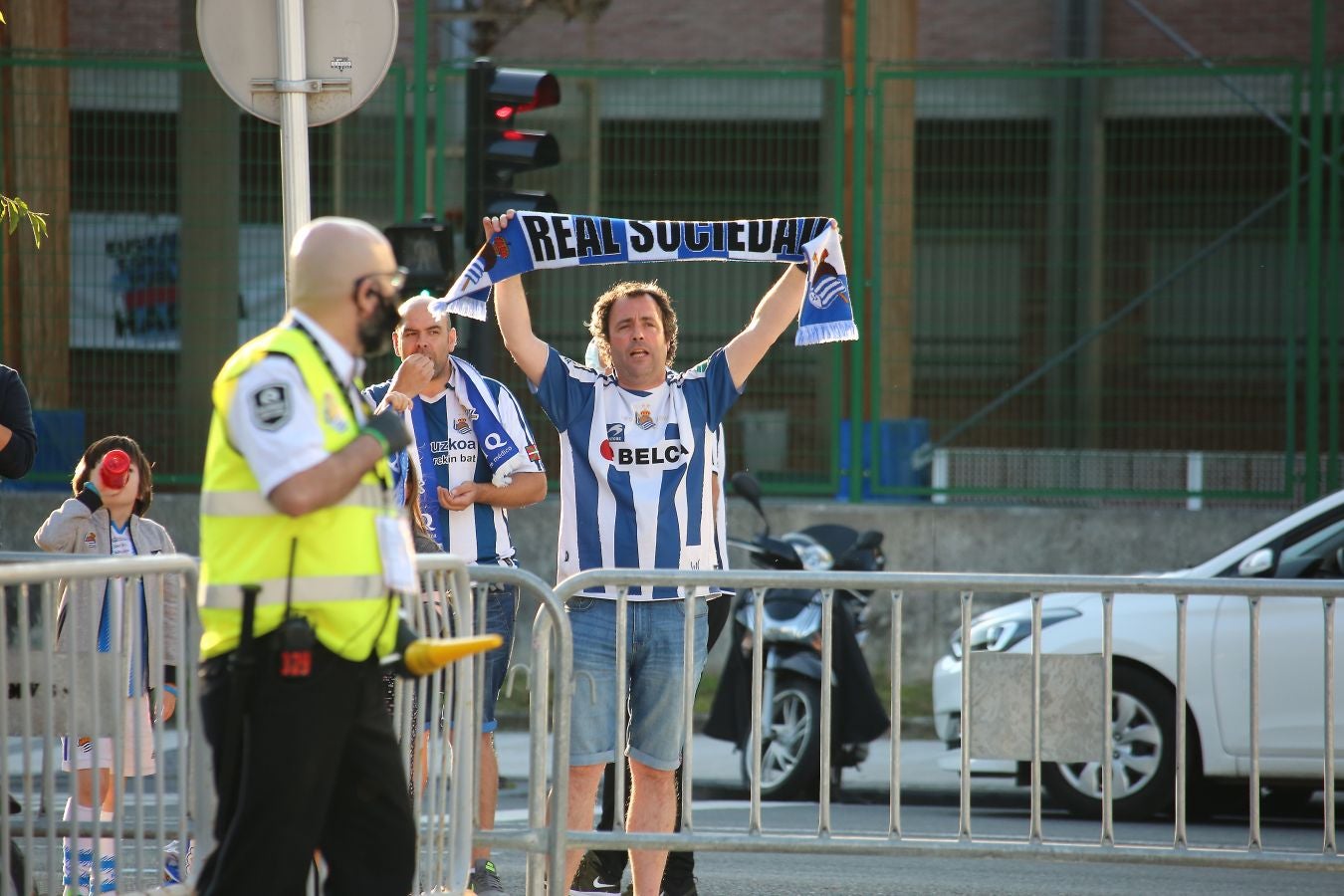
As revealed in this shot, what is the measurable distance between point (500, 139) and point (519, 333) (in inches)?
163

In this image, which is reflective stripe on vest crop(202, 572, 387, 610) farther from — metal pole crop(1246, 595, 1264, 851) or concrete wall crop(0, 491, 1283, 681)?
concrete wall crop(0, 491, 1283, 681)

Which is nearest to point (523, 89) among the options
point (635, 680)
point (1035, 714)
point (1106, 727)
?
point (635, 680)

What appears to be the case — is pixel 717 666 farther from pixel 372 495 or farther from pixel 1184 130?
pixel 372 495

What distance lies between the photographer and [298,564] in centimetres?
401

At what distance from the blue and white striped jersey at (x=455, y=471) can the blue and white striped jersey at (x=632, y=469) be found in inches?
22.5

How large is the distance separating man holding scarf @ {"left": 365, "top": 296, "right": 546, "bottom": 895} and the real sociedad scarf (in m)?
0.21

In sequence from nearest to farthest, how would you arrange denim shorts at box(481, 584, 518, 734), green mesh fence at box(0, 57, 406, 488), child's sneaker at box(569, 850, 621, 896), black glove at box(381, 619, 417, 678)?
black glove at box(381, 619, 417, 678) → denim shorts at box(481, 584, 518, 734) → child's sneaker at box(569, 850, 621, 896) → green mesh fence at box(0, 57, 406, 488)

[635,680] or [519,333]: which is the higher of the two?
[519,333]

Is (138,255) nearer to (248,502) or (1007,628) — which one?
(1007,628)

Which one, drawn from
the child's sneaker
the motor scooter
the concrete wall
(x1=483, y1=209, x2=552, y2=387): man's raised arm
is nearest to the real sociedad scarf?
(x1=483, y1=209, x2=552, y2=387): man's raised arm

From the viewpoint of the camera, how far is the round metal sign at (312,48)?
243 inches

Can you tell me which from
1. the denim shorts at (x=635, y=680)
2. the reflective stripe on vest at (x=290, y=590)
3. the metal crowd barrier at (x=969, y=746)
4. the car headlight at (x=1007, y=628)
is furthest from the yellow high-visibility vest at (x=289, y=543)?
the car headlight at (x=1007, y=628)

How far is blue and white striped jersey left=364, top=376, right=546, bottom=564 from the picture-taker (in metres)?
6.69

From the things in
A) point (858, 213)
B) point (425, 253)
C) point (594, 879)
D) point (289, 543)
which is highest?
point (858, 213)
